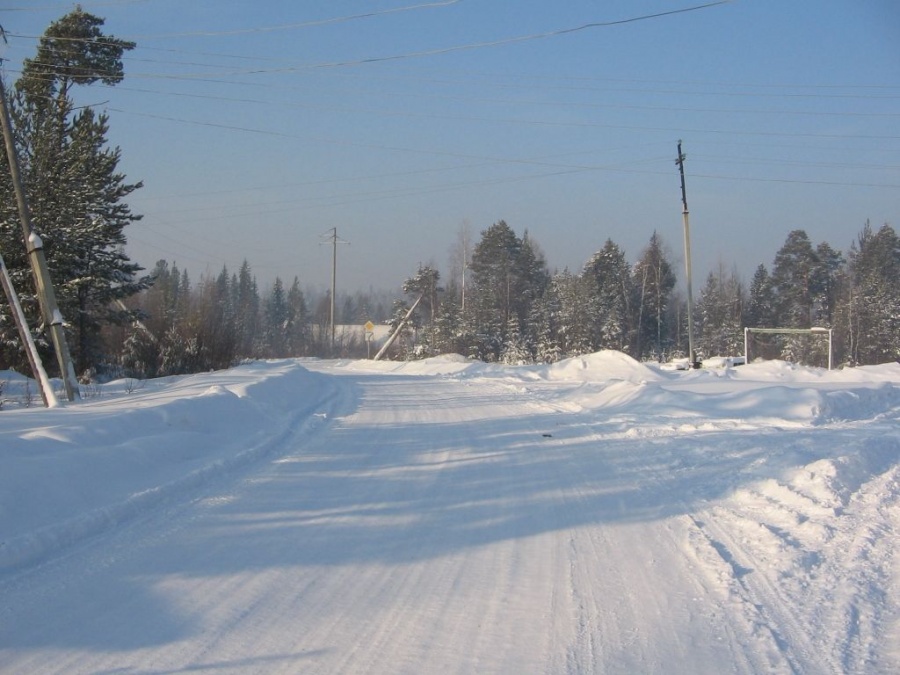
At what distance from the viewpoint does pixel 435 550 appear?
5707 mm

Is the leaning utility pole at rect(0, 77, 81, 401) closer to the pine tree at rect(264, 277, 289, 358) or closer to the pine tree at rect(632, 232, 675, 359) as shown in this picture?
the pine tree at rect(632, 232, 675, 359)

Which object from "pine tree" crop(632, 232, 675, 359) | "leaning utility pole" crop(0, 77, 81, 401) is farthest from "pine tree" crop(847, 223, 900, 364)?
"leaning utility pole" crop(0, 77, 81, 401)

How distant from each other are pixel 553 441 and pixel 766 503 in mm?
4690

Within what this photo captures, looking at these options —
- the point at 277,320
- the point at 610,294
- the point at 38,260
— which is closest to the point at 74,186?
the point at 38,260

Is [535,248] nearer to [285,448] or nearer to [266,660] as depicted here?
[285,448]

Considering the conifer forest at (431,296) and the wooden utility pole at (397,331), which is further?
the wooden utility pole at (397,331)

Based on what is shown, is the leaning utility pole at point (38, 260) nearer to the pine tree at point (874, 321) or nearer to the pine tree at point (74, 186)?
the pine tree at point (74, 186)

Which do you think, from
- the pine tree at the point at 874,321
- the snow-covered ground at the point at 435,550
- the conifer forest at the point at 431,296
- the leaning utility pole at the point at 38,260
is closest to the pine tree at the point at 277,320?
the conifer forest at the point at 431,296

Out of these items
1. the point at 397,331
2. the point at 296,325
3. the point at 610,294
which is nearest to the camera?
the point at 397,331

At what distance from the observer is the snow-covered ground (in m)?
3.93

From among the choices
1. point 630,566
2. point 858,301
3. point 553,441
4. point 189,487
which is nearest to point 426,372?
point 553,441

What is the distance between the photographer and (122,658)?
147 inches

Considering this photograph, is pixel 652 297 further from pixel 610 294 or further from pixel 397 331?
pixel 397 331

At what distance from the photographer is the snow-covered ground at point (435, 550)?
3.93 m
